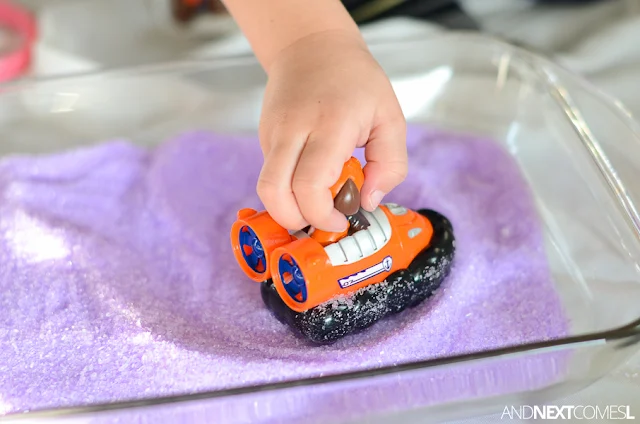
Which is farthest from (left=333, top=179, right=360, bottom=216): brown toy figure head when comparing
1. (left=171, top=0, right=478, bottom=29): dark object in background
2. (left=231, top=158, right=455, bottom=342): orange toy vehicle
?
(left=171, top=0, right=478, bottom=29): dark object in background

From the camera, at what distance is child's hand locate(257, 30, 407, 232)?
15.6 inches

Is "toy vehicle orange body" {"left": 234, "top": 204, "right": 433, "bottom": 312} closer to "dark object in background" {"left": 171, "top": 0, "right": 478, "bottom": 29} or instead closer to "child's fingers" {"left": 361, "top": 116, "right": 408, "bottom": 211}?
"child's fingers" {"left": 361, "top": 116, "right": 408, "bottom": 211}

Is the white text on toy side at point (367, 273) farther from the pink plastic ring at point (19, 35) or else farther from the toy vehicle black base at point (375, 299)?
the pink plastic ring at point (19, 35)

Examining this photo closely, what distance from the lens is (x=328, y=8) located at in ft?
1.53

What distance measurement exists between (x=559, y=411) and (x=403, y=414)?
12cm

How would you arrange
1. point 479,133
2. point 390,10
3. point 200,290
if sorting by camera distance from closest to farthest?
point 200,290, point 479,133, point 390,10

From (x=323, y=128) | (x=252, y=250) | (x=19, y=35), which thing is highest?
(x=323, y=128)

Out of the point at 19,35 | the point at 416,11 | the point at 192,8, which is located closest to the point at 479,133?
the point at 416,11

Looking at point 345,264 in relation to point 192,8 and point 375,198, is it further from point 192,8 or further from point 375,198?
point 192,8

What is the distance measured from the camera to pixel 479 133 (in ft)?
2.20

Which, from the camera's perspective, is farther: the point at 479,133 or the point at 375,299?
the point at 479,133

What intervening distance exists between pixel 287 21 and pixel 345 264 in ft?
0.57

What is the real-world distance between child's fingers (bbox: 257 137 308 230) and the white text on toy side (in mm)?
54

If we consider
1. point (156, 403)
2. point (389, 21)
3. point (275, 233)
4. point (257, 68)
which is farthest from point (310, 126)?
point (389, 21)
